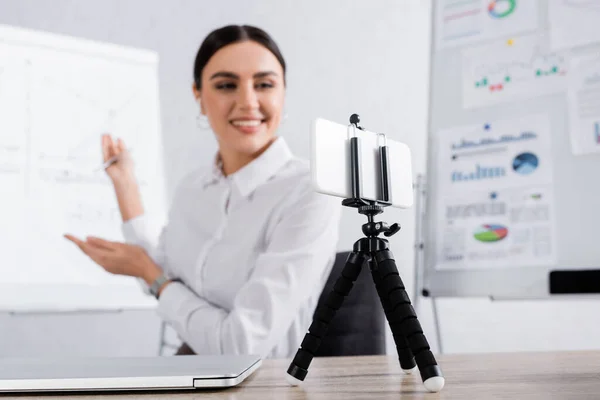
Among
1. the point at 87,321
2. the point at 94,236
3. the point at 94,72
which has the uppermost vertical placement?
the point at 94,72

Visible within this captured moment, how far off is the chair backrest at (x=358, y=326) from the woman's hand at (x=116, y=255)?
62 centimetres

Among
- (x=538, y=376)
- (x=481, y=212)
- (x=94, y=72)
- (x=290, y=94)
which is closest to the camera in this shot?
(x=538, y=376)

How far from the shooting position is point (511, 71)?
1583mm

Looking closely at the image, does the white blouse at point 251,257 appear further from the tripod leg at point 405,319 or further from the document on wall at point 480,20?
the tripod leg at point 405,319

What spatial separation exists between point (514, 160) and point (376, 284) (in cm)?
115

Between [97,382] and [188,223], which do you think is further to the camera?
[188,223]

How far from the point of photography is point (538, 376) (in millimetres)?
493

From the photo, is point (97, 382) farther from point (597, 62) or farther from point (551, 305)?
point (551, 305)

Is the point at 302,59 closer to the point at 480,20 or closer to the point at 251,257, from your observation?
the point at 480,20

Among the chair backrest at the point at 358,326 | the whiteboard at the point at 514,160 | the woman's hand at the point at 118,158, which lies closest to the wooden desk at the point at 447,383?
the chair backrest at the point at 358,326

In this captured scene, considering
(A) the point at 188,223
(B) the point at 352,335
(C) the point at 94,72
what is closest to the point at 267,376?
(B) the point at 352,335

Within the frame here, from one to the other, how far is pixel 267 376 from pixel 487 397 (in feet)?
0.76

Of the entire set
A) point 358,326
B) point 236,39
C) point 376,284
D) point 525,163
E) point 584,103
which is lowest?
point 358,326

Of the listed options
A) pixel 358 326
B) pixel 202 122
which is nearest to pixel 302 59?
pixel 202 122
